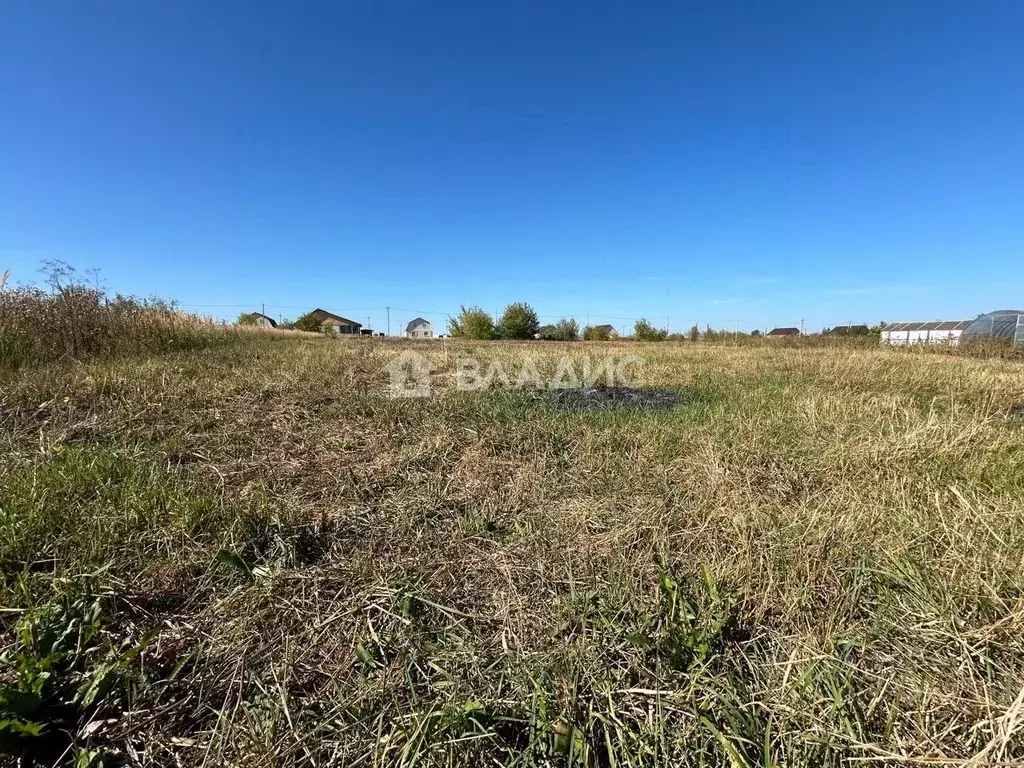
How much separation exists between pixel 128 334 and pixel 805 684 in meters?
7.60

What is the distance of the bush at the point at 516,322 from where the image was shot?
1209 inches

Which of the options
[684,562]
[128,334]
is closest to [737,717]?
[684,562]

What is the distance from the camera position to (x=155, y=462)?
217 centimetres

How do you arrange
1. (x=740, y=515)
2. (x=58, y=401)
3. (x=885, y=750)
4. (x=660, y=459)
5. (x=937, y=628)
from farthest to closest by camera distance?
(x=58, y=401) → (x=660, y=459) → (x=740, y=515) → (x=937, y=628) → (x=885, y=750)

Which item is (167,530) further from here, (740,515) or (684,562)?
(740,515)

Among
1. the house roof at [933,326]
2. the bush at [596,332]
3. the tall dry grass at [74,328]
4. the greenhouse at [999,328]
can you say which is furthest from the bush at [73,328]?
the house roof at [933,326]

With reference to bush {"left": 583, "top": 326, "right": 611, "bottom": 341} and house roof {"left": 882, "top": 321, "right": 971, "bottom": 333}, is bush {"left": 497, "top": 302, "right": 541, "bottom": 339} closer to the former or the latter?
bush {"left": 583, "top": 326, "right": 611, "bottom": 341}

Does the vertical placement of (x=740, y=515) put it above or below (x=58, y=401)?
below

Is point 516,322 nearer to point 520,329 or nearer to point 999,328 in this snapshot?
point 520,329

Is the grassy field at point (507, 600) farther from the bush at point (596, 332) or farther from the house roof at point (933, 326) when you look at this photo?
the house roof at point (933, 326)

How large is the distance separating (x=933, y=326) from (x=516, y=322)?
30.8 m

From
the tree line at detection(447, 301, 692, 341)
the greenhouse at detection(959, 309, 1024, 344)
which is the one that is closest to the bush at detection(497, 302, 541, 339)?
the tree line at detection(447, 301, 692, 341)

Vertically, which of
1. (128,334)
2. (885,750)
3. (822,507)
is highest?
(128,334)

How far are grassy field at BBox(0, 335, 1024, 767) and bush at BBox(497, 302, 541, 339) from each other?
28336mm
